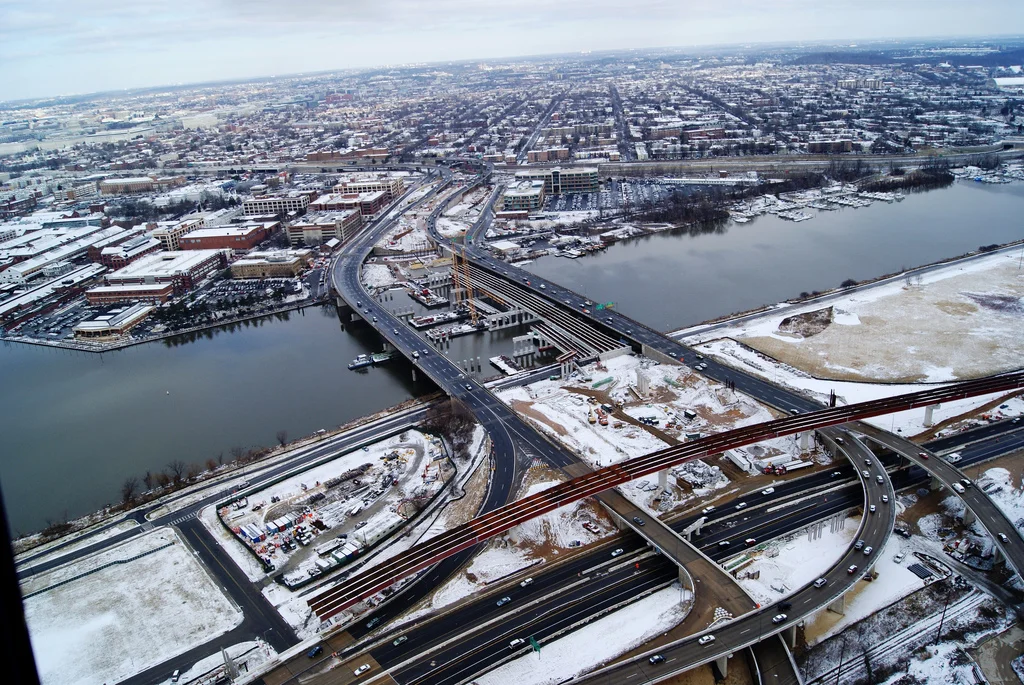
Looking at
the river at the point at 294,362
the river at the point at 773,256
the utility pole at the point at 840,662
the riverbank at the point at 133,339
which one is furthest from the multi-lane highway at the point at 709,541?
the riverbank at the point at 133,339

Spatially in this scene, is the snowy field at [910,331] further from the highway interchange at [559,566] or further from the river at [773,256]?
the highway interchange at [559,566]

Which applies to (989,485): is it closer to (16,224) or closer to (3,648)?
(3,648)

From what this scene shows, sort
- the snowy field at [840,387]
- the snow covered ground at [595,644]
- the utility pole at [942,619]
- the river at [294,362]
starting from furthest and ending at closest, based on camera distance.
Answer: the river at [294,362] < the snowy field at [840,387] < the utility pole at [942,619] < the snow covered ground at [595,644]

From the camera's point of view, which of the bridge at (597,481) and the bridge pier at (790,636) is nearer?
the bridge pier at (790,636)

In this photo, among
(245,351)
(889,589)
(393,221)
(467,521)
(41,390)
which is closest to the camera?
(889,589)

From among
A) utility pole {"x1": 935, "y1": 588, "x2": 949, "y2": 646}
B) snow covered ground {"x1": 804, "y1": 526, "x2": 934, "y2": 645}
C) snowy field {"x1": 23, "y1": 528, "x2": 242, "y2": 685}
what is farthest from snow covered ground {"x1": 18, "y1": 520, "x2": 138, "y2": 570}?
utility pole {"x1": 935, "y1": 588, "x2": 949, "y2": 646}

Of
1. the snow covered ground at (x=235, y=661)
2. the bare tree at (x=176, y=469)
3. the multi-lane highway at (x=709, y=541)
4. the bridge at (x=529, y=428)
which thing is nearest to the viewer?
the snow covered ground at (x=235, y=661)

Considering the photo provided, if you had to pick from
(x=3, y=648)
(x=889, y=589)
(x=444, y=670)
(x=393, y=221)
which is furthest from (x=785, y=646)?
(x=393, y=221)

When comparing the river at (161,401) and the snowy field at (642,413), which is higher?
the snowy field at (642,413)
